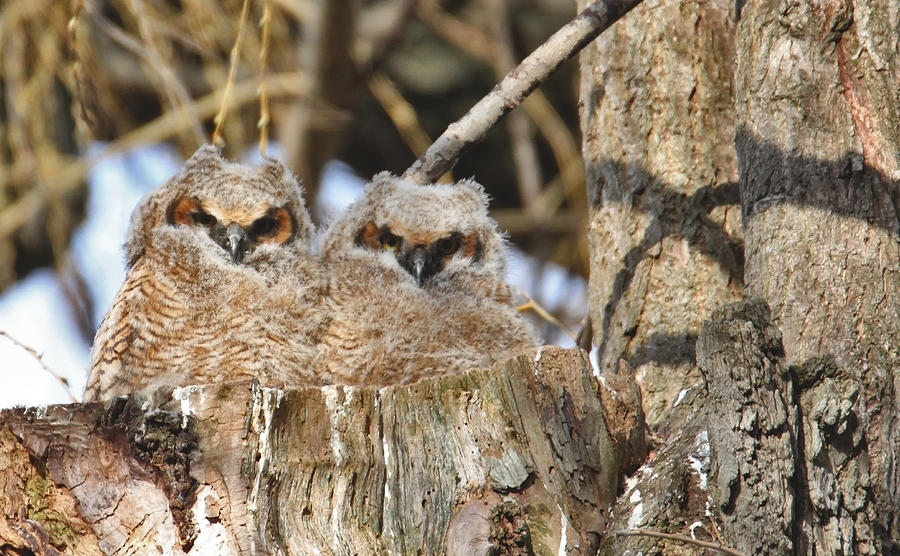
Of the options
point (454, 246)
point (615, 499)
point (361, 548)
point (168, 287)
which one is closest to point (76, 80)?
point (168, 287)

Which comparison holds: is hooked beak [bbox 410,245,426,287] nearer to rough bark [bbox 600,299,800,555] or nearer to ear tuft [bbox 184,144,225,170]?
ear tuft [bbox 184,144,225,170]

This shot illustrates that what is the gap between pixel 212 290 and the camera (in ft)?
10.6

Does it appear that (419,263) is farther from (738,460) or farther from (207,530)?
(738,460)

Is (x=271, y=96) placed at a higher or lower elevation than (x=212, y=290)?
higher

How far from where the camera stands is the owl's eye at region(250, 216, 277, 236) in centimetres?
351

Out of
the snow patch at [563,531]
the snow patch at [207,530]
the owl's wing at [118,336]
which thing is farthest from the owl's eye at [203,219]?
the snow patch at [563,531]

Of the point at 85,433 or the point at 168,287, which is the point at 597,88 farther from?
the point at 85,433

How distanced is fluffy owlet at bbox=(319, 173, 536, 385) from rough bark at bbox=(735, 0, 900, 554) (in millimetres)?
929

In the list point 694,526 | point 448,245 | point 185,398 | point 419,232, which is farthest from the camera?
point 448,245

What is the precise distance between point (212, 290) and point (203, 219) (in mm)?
369

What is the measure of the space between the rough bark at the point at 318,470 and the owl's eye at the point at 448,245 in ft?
4.46

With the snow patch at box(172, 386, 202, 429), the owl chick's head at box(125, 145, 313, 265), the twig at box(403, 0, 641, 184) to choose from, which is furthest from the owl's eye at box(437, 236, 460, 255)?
the snow patch at box(172, 386, 202, 429)

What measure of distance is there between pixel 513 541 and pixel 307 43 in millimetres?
3032

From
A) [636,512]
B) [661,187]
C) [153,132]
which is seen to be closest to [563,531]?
[636,512]
